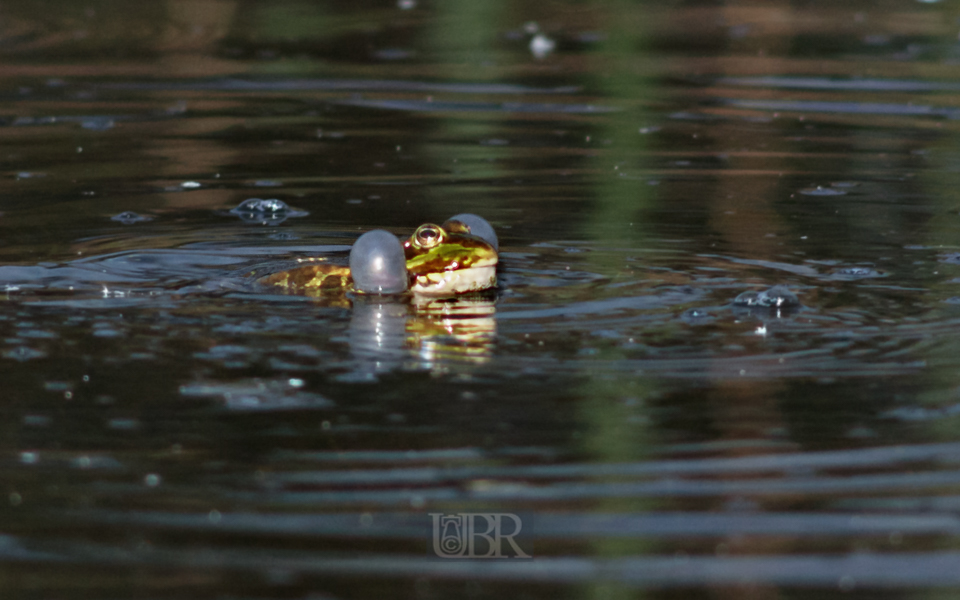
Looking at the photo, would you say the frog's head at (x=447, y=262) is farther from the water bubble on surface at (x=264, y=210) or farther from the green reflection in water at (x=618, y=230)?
the water bubble on surface at (x=264, y=210)

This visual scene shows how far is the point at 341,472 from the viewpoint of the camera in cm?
360

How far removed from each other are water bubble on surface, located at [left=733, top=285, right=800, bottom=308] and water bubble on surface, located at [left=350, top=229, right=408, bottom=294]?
1.31 meters

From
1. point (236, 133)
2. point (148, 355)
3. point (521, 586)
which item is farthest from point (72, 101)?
point (521, 586)

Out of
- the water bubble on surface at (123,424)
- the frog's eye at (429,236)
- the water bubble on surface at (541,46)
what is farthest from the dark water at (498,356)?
the water bubble on surface at (541,46)

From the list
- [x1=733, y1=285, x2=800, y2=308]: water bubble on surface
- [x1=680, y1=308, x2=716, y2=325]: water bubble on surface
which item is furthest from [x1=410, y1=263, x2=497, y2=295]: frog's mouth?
[x1=733, y1=285, x2=800, y2=308]: water bubble on surface

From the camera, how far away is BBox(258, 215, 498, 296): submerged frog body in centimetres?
538

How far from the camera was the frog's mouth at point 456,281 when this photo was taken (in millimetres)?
5449

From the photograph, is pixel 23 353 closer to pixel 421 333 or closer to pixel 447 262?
pixel 421 333

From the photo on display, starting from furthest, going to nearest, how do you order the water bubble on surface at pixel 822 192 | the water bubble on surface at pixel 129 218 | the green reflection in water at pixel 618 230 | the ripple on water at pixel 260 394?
the water bubble on surface at pixel 822 192, the water bubble on surface at pixel 129 218, the ripple on water at pixel 260 394, the green reflection in water at pixel 618 230

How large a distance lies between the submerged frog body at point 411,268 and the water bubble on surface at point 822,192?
8.84 feet

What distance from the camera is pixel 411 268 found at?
5.52 m

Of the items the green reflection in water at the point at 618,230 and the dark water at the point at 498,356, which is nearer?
the dark water at the point at 498,356

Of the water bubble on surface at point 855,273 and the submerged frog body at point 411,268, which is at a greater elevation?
the submerged frog body at point 411,268

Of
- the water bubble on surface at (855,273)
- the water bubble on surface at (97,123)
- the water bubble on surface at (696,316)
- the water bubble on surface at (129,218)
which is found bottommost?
the water bubble on surface at (696,316)
